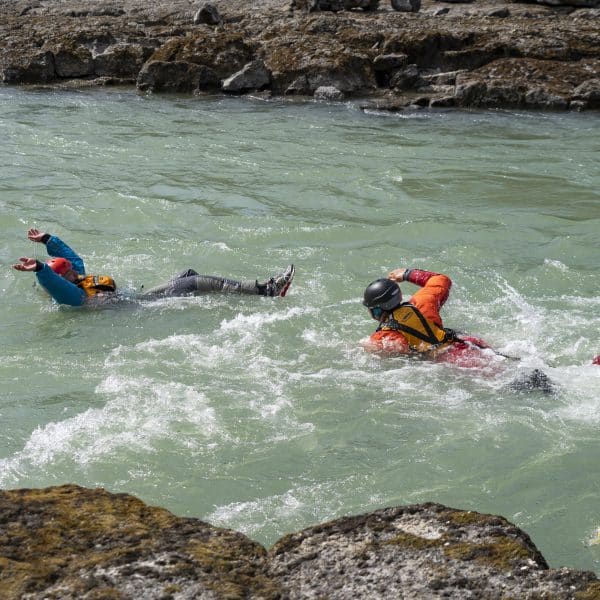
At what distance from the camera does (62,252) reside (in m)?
11.9

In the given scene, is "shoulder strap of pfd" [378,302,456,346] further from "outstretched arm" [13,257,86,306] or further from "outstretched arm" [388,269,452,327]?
"outstretched arm" [13,257,86,306]

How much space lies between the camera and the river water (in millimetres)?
7160

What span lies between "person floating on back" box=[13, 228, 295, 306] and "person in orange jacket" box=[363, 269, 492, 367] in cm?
231

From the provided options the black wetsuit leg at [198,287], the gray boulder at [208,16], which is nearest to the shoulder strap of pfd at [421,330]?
the black wetsuit leg at [198,287]

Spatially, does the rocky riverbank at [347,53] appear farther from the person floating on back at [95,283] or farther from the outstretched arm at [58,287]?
the outstretched arm at [58,287]

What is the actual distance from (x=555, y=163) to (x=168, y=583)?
15433 mm

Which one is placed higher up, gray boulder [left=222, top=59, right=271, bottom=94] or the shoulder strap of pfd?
gray boulder [left=222, top=59, right=271, bottom=94]

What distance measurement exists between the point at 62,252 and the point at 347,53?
15.2m

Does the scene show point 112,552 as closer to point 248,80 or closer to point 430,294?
point 430,294

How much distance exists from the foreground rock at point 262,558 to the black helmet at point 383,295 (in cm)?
504

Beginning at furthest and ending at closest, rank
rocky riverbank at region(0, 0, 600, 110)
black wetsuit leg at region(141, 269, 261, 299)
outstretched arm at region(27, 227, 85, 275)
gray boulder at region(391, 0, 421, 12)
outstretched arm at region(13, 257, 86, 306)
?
1. gray boulder at region(391, 0, 421, 12)
2. rocky riverbank at region(0, 0, 600, 110)
3. outstretched arm at region(27, 227, 85, 275)
4. black wetsuit leg at region(141, 269, 261, 299)
5. outstretched arm at region(13, 257, 86, 306)

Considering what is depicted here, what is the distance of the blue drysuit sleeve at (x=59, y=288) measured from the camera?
1095 centimetres

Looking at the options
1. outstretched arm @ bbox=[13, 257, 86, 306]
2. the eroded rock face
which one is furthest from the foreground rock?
outstretched arm @ bbox=[13, 257, 86, 306]

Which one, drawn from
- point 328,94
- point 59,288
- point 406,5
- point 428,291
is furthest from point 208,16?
point 428,291
